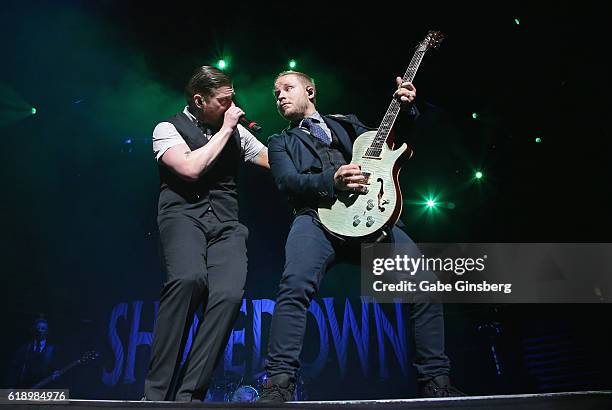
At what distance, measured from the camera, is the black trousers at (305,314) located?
8.23ft

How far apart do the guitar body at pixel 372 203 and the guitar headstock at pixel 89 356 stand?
5.76 m

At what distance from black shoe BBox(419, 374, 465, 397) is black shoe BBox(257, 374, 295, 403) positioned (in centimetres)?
63

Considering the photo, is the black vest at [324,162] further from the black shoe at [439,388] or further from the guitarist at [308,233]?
the black shoe at [439,388]

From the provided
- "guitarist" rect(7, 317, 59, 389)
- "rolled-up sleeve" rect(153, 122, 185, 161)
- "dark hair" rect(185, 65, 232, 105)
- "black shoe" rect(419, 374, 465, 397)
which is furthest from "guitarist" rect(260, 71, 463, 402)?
"guitarist" rect(7, 317, 59, 389)

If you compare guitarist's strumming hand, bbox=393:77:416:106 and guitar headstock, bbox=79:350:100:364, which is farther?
guitar headstock, bbox=79:350:100:364

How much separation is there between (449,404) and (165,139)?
2.02 m

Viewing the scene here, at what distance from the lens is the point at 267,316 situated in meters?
8.25

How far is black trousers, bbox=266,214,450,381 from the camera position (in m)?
2.51

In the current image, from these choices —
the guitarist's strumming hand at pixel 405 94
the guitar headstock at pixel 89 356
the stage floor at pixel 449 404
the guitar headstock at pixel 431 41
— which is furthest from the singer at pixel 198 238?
the guitar headstock at pixel 89 356

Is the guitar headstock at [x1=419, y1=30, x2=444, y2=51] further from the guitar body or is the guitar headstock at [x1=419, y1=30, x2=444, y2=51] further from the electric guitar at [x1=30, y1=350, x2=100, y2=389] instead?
the electric guitar at [x1=30, y1=350, x2=100, y2=389]

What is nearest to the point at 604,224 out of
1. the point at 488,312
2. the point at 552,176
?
the point at 552,176

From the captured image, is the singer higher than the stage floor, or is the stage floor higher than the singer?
the singer

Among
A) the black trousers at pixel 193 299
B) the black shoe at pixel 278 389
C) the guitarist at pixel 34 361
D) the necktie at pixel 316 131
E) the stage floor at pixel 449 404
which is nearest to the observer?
the stage floor at pixel 449 404

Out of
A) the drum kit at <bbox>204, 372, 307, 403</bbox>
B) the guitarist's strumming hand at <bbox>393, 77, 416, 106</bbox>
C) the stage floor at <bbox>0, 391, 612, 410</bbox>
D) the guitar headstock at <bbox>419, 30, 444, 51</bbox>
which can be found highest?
the guitar headstock at <bbox>419, 30, 444, 51</bbox>
